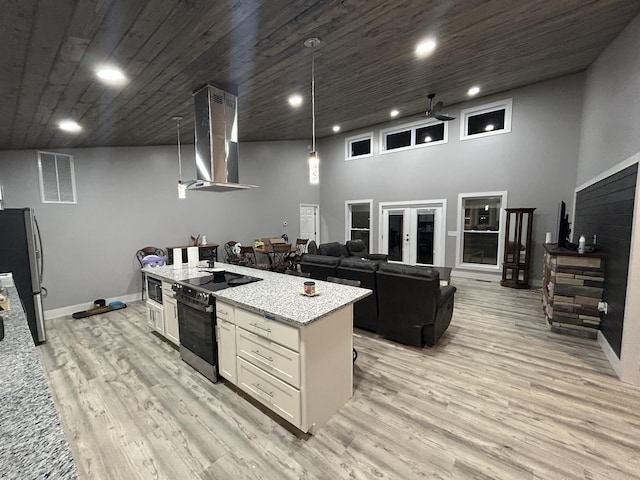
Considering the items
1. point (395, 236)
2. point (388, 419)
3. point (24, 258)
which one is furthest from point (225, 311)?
point (395, 236)

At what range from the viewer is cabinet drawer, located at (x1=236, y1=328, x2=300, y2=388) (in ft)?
6.10

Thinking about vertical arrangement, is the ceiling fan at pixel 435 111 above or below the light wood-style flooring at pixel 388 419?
above

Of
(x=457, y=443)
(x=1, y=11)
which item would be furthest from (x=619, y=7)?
(x=1, y=11)

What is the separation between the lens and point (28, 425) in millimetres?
756

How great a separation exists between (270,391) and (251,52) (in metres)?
2.94

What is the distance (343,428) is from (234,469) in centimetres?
78

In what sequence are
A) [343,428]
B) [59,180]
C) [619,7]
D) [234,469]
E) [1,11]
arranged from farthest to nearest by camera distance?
1. [59,180]
2. [619,7]
3. [343,428]
4. [234,469]
5. [1,11]

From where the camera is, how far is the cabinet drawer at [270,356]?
1.86 metres

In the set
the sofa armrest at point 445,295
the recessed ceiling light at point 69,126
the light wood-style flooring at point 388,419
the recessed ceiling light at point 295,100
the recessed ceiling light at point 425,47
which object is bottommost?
the light wood-style flooring at point 388,419

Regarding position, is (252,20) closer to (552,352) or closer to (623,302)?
(623,302)

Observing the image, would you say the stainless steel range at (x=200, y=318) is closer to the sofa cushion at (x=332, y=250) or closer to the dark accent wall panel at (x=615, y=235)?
the sofa cushion at (x=332, y=250)

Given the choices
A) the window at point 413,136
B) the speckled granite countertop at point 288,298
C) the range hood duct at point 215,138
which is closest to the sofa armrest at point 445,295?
the speckled granite countertop at point 288,298

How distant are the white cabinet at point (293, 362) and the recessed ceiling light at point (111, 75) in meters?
2.20

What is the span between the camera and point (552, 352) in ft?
10.0
